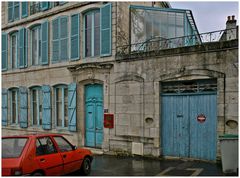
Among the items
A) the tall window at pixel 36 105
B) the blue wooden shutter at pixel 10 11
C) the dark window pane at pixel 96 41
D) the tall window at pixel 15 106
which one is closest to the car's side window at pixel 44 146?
the dark window pane at pixel 96 41

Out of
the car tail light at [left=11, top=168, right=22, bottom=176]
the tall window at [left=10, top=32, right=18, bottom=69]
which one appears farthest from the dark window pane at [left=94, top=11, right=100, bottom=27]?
the car tail light at [left=11, top=168, right=22, bottom=176]

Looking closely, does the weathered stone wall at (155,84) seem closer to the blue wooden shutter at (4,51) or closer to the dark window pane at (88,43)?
the dark window pane at (88,43)

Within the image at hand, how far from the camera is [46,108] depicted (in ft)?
44.6

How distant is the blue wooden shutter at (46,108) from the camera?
13492 mm

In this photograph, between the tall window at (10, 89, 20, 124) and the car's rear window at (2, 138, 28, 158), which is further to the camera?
the tall window at (10, 89, 20, 124)

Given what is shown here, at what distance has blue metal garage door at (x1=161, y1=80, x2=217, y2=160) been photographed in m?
9.45

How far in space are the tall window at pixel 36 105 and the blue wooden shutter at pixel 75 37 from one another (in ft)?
9.11

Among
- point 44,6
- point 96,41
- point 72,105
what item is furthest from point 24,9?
point 72,105

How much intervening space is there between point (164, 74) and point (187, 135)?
2.17m

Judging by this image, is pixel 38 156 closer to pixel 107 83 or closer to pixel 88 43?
pixel 107 83

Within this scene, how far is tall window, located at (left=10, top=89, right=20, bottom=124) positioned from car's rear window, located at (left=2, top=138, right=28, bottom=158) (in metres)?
8.81

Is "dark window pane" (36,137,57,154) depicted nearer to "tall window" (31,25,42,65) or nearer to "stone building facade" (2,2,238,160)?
"stone building facade" (2,2,238,160)

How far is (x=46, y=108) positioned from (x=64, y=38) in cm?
325

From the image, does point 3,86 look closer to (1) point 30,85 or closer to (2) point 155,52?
(1) point 30,85
